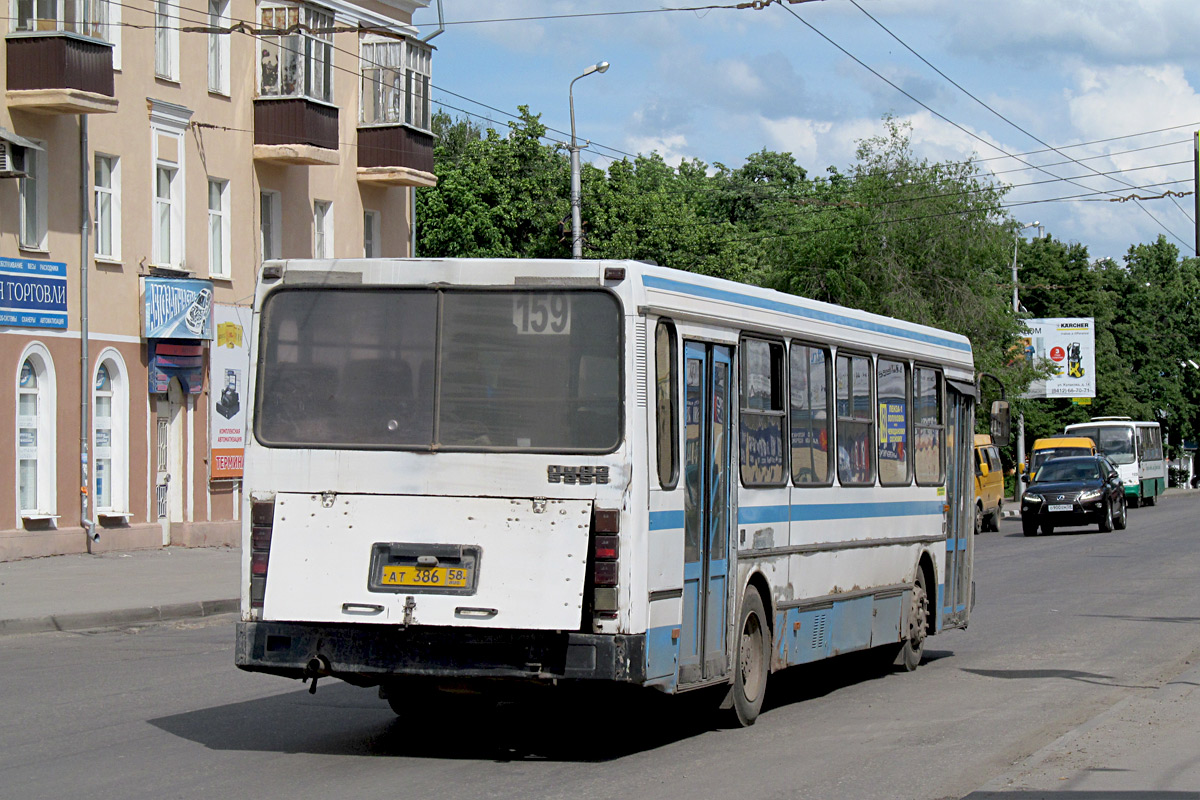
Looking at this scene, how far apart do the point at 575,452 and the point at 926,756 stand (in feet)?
8.56

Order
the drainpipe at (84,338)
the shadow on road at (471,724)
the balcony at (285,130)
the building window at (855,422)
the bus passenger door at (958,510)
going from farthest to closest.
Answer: the balcony at (285,130) → the drainpipe at (84,338) → the bus passenger door at (958,510) → the building window at (855,422) → the shadow on road at (471,724)

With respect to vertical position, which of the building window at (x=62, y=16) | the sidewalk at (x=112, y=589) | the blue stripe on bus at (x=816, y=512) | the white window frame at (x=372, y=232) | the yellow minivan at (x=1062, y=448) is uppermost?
the building window at (x=62, y=16)

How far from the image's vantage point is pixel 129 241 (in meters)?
27.7

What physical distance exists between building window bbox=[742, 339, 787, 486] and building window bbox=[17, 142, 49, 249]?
17.8 m

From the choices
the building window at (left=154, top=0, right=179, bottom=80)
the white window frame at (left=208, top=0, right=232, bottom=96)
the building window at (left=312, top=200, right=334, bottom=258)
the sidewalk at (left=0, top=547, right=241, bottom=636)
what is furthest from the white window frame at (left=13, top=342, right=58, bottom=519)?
the building window at (left=312, top=200, right=334, bottom=258)

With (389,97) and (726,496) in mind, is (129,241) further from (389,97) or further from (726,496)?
(726,496)

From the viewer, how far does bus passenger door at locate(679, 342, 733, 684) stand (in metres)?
9.16

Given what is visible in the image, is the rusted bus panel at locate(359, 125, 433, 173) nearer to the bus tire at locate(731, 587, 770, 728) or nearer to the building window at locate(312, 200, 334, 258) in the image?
the building window at locate(312, 200, 334, 258)

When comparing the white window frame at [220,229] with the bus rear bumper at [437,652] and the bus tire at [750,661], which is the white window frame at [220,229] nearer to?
the bus tire at [750,661]

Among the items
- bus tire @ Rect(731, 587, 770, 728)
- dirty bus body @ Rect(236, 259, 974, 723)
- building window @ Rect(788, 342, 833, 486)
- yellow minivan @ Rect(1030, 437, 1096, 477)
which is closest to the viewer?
dirty bus body @ Rect(236, 259, 974, 723)

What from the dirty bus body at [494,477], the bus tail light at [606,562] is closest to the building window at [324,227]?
the dirty bus body at [494,477]

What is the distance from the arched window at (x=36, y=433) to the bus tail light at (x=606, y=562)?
18.9m

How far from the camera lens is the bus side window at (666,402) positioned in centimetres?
881

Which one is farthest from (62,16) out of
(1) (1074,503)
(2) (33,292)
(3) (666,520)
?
(1) (1074,503)
